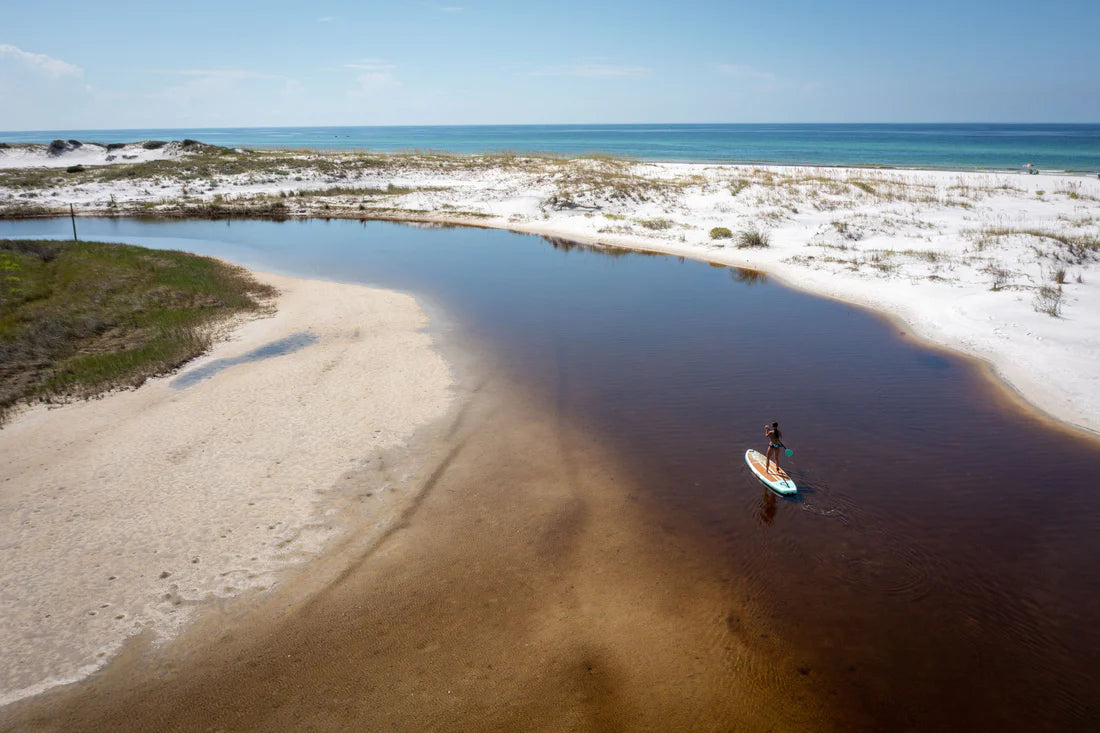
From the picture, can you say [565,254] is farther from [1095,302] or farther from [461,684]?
[461,684]

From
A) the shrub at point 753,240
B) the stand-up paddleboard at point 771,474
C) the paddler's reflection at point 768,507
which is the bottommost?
the paddler's reflection at point 768,507

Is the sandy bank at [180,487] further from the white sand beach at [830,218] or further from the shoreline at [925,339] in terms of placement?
the white sand beach at [830,218]

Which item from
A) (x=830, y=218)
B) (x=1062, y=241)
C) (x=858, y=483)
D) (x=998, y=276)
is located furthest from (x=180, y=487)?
(x=830, y=218)

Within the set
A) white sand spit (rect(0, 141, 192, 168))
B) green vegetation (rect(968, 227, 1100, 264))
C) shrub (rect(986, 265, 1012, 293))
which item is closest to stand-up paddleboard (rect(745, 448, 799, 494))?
shrub (rect(986, 265, 1012, 293))

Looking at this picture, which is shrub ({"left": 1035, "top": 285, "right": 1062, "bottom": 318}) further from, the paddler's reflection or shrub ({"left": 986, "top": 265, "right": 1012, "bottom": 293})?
the paddler's reflection

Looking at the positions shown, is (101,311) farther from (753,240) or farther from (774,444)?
(753,240)

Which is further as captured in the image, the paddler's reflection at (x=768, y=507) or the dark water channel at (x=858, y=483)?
the paddler's reflection at (x=768, y=507)

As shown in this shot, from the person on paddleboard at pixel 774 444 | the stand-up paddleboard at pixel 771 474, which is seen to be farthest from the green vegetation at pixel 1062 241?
the stand-up paddleboard at pixel 771 474
